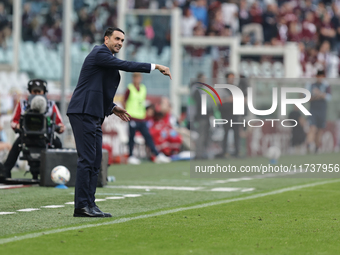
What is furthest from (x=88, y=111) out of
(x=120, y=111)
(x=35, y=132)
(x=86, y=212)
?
(x=35, y=132)

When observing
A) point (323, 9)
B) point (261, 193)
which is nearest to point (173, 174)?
point (261, 193)

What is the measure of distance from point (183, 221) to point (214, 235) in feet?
3.15

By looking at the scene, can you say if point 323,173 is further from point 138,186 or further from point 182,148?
point 182,148

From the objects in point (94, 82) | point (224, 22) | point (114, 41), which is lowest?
point (94, 82)

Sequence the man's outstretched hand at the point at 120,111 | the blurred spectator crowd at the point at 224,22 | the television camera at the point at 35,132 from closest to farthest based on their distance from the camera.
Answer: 1. the man's outstretched hand at the point at 120,111
2. the television camera at the point at 35,132
3. the blurred spectator crowd at the point at 224,22

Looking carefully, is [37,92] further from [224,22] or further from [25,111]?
[224,22]

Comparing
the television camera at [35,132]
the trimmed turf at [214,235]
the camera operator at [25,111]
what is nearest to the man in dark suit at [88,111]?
the trimmed turf at [214,235]

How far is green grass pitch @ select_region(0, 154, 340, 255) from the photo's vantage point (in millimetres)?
5605

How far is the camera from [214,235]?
246 inches

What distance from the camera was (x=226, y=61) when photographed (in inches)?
955

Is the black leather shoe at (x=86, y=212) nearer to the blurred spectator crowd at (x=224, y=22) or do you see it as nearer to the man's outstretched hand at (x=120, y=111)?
the man's outstretched hand at (x=120, y=111)

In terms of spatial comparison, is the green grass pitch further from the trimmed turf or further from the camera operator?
the camera operator

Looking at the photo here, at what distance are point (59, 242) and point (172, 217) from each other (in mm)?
1973

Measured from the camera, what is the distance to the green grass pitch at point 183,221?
5.61 m
